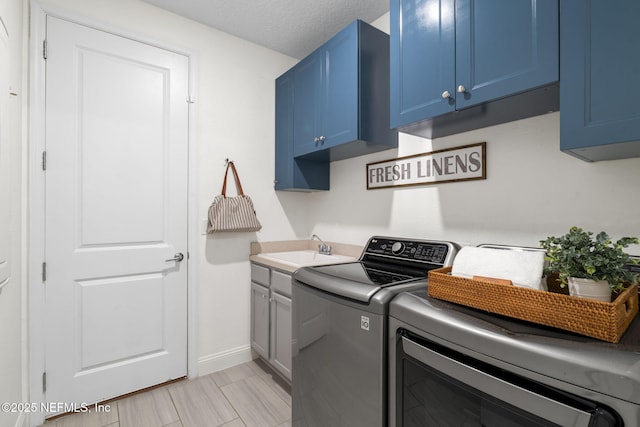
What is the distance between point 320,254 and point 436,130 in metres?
1.39

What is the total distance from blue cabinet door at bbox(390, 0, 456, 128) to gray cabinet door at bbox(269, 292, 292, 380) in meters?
1.37

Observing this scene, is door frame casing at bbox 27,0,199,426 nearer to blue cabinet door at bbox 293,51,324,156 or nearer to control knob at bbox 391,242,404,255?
blue cabinet door at bbox 293,51,324,156

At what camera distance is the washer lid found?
1234mm

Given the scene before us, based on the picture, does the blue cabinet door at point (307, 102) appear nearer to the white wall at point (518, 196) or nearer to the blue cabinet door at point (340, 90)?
the blue cabinet door at point (340, 90)

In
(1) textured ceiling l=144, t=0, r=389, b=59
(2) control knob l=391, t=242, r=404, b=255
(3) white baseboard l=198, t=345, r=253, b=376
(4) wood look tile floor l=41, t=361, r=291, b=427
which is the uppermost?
(1) textured ceiling l=144, t=0, r=389, b=59

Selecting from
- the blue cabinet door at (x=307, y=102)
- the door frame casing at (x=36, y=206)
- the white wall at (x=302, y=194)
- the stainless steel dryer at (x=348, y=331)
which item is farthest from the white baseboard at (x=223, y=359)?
the blue cabinet door at (x=307, y=102)

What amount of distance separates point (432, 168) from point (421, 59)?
0.65 metres

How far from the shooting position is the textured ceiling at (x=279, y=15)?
6.86ft

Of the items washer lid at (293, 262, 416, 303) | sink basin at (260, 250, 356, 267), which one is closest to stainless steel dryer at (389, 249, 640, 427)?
washer lid at (293, 262, 416, 303)

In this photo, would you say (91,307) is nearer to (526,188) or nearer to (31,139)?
(31,139)

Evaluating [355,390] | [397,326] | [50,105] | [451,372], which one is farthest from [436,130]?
[50,105]

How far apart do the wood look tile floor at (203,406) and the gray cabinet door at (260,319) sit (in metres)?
0.22

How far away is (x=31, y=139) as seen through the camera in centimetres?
174

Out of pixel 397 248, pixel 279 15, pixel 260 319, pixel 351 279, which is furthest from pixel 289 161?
pixel 351 279
